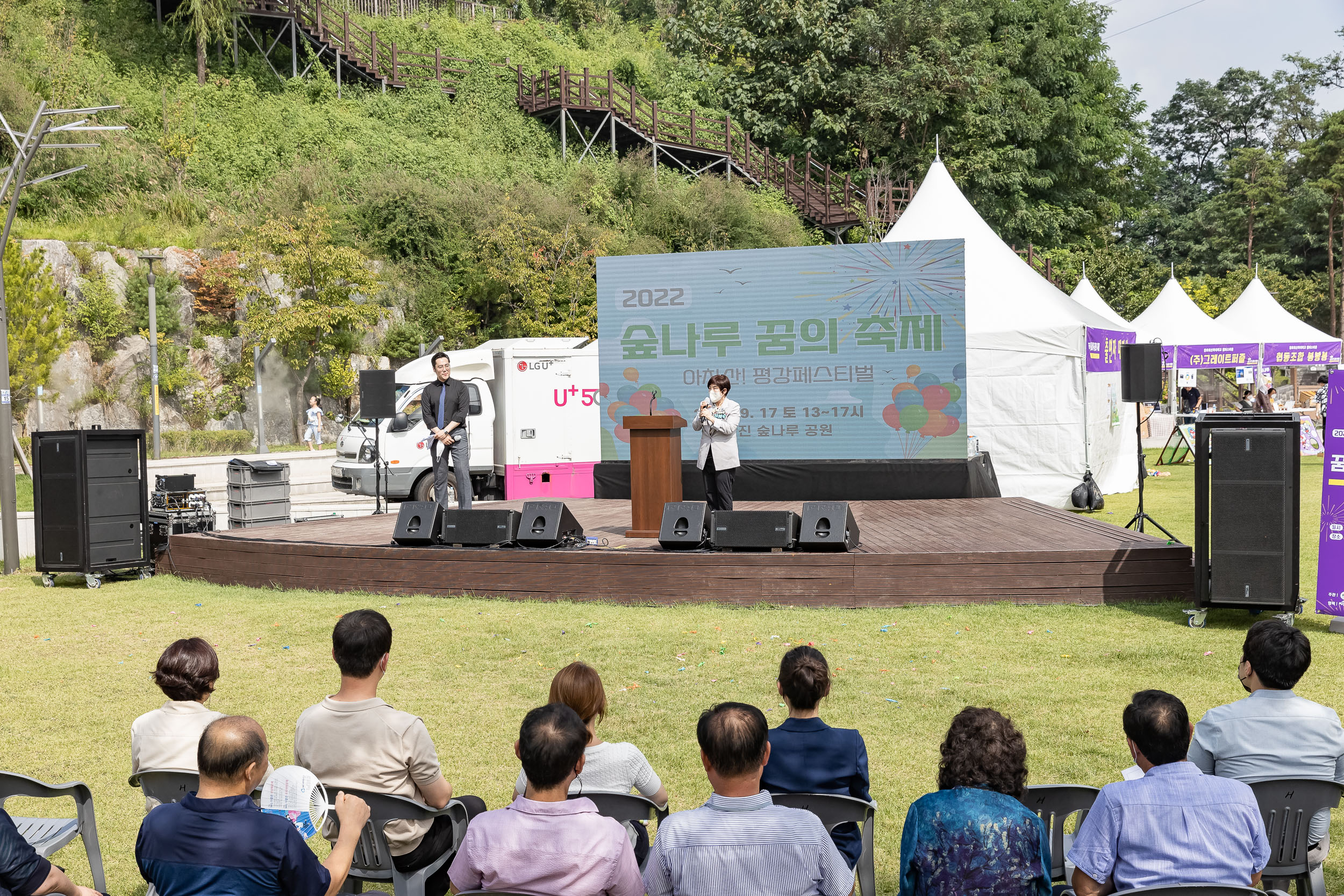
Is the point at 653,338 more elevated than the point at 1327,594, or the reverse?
the point at 653,338

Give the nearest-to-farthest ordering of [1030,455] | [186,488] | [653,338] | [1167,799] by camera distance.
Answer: [1167,799] < [186,488] < [653,338] < [1030,455]

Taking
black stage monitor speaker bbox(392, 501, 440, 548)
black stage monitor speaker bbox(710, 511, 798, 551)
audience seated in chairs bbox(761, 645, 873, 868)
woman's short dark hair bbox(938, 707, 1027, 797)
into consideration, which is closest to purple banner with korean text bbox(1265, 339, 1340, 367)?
black stage monitor speaker bbox(710, 511, 798, 551)

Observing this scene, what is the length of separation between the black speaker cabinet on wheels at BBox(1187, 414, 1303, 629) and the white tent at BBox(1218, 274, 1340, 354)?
22.1 meters

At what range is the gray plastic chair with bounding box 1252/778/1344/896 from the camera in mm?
3133

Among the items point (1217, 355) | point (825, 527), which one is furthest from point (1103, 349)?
point (1217, 355)

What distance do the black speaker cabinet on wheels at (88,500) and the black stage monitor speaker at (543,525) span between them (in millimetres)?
4022

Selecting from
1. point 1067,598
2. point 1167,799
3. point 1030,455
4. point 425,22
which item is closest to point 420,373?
point 1030,455

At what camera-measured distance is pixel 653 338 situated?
14797 mm

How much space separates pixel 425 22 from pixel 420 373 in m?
32.5

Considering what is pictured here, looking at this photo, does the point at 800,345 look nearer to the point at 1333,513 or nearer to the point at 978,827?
the point at 1333,513

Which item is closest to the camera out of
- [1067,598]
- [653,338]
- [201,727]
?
[201,727]

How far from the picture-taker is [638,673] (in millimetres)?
7199

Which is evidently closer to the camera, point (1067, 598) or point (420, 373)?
point (1067, 598)

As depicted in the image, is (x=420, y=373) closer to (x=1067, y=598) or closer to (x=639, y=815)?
(x=1067, y=598)
